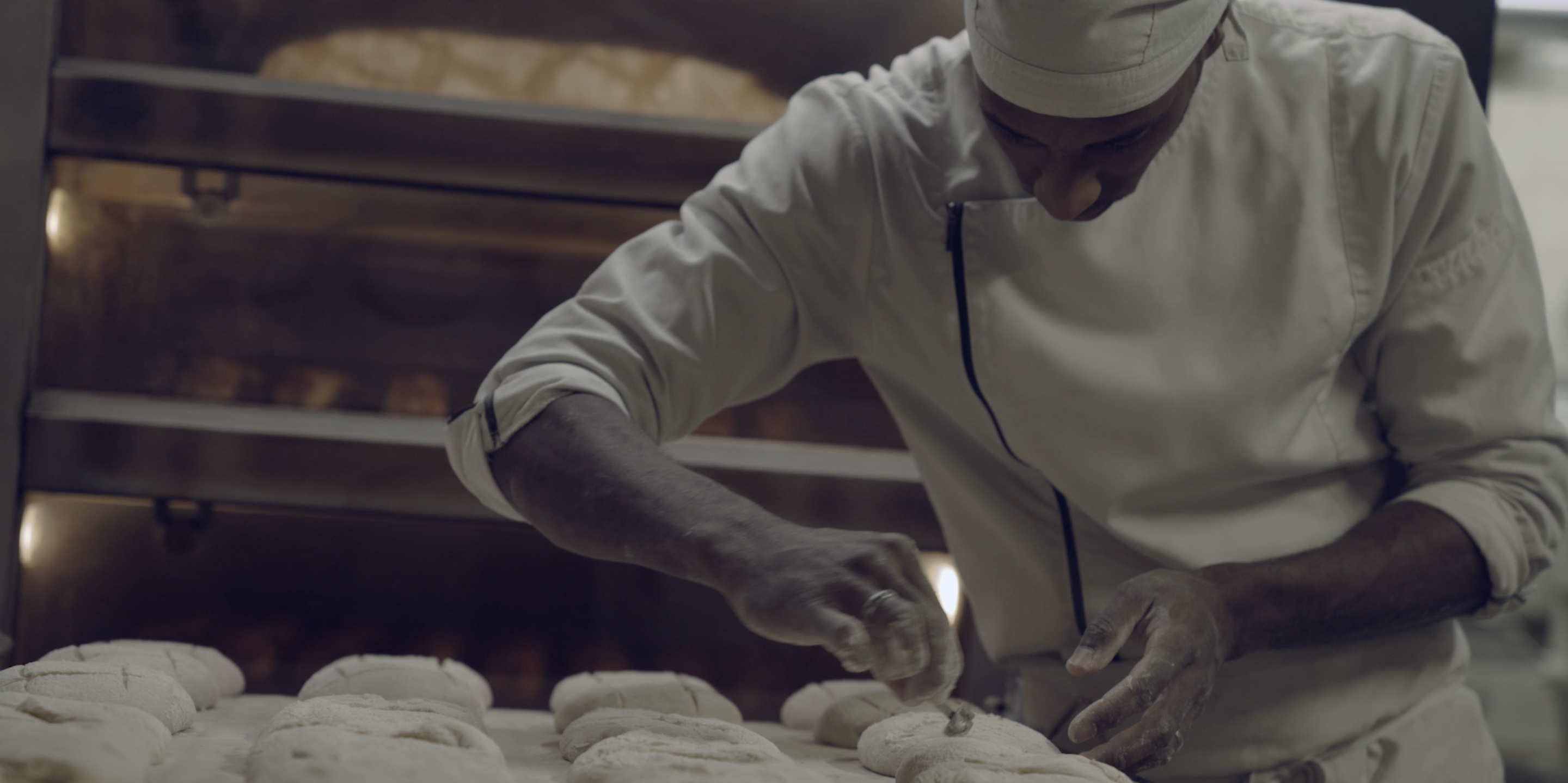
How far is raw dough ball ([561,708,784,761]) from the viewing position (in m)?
1.22

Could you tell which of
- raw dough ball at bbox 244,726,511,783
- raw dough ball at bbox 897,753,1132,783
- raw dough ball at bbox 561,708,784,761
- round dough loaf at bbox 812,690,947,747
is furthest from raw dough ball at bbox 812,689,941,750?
raw dough ball at bbox 244,726,511,783

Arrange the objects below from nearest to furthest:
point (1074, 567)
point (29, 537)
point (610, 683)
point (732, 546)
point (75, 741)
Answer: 1. point (75, 741)
2. point (732, 546)
3. point (1074, 567)
4. point (610, 683)
5. point (29, 537)

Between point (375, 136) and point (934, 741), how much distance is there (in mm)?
1383

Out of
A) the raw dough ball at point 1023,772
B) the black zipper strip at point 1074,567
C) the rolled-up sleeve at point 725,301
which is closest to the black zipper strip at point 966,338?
the black zipper strip at point 1074,567

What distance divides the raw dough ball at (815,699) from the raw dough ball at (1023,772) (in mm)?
507

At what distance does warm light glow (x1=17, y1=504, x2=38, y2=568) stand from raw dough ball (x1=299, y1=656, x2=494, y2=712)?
2.57 ft

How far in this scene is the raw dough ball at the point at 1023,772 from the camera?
104 centimetres

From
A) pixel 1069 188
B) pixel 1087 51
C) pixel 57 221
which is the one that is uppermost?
pixel 1087 51

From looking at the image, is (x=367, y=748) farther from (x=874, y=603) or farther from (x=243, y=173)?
(x=243, y=173)

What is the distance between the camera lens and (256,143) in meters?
1.88

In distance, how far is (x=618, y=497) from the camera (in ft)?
3.61

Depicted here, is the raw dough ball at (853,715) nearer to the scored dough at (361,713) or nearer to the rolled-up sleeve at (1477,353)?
the scored dough at (361,713)

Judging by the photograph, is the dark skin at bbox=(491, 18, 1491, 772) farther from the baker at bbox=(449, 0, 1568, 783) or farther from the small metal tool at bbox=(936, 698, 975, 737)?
the small metal tool at bbox=(936, 698, 975, 737)

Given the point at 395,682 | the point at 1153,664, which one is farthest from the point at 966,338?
the point at 395,682
